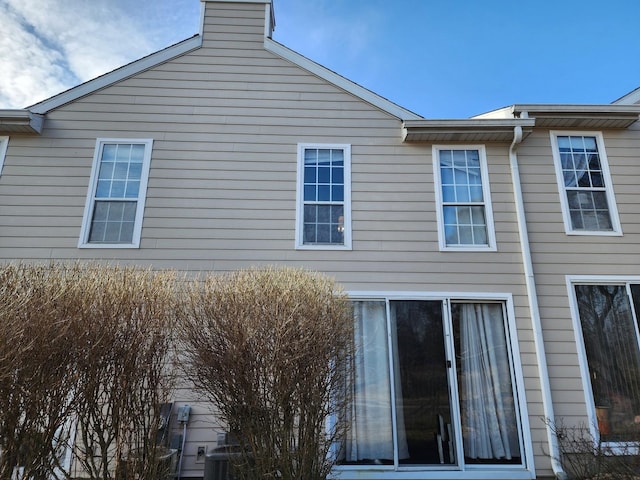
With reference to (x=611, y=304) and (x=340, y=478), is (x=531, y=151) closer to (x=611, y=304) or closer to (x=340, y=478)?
(x=611, y=304)

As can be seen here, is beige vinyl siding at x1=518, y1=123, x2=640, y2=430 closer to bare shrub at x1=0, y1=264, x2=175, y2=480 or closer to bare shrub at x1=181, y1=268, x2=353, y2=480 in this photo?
bare shrub at x1=181, y1=268, x2=353, y2=480

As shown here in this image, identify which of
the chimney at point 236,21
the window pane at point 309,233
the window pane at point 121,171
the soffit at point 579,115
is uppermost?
the chimney at point 236,21

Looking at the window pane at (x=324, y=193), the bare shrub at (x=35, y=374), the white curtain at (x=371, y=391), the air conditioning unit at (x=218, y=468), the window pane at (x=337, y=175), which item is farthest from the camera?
the window pane at (x=337, y=175)

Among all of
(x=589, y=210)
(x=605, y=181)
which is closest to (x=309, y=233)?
(x=589, y=210)

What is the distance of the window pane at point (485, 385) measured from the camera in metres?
5.35

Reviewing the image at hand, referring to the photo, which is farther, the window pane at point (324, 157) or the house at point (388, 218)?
the window pane at point (324, 157)

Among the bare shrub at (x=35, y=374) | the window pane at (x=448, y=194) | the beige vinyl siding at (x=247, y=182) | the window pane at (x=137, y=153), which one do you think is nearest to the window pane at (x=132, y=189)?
the beige vinyl siding at (x=247, y=182)

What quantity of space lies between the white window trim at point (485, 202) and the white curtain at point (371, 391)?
1.45 m

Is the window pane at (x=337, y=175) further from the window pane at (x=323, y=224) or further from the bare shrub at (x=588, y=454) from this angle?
the bare shrub at (x=588, y=454)

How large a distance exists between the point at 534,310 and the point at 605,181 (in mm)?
2629

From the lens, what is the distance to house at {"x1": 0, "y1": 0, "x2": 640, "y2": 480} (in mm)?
5438

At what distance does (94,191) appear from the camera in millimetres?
6211

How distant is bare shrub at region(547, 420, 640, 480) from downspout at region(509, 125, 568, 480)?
0.26ft

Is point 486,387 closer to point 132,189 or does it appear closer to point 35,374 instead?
point 35,374
